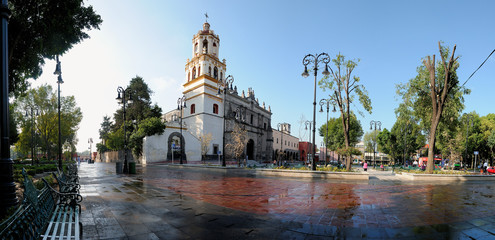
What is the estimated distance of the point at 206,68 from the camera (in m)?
40.1

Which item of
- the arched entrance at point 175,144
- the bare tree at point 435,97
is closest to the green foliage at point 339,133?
the bare tree at point 435,97

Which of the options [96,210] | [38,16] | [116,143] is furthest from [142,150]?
[96,210]

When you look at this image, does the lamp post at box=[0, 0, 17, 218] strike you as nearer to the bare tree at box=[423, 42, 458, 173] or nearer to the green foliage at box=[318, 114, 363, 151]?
the bare tree at box=[423, 42, 458, 173]

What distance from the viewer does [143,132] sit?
3409 cm

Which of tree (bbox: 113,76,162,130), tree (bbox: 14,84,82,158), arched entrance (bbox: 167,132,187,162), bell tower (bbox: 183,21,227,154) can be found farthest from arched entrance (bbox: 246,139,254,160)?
tree (bbox: 14,84,82,158)

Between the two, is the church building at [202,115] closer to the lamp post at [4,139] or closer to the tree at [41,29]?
the tree at [41,29]

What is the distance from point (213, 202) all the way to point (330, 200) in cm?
386

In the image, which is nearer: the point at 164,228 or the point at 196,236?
the point at 196,236

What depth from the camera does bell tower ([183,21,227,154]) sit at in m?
39.4

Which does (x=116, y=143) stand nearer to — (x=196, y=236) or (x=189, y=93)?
(x=189, y=93)

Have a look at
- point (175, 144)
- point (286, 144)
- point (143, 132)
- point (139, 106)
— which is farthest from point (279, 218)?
point (286, 144)

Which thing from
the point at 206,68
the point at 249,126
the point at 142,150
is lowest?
the point at 142,150

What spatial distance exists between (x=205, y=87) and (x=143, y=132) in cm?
1256

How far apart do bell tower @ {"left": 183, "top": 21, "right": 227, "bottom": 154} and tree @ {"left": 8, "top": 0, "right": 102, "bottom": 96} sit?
89.9ft
